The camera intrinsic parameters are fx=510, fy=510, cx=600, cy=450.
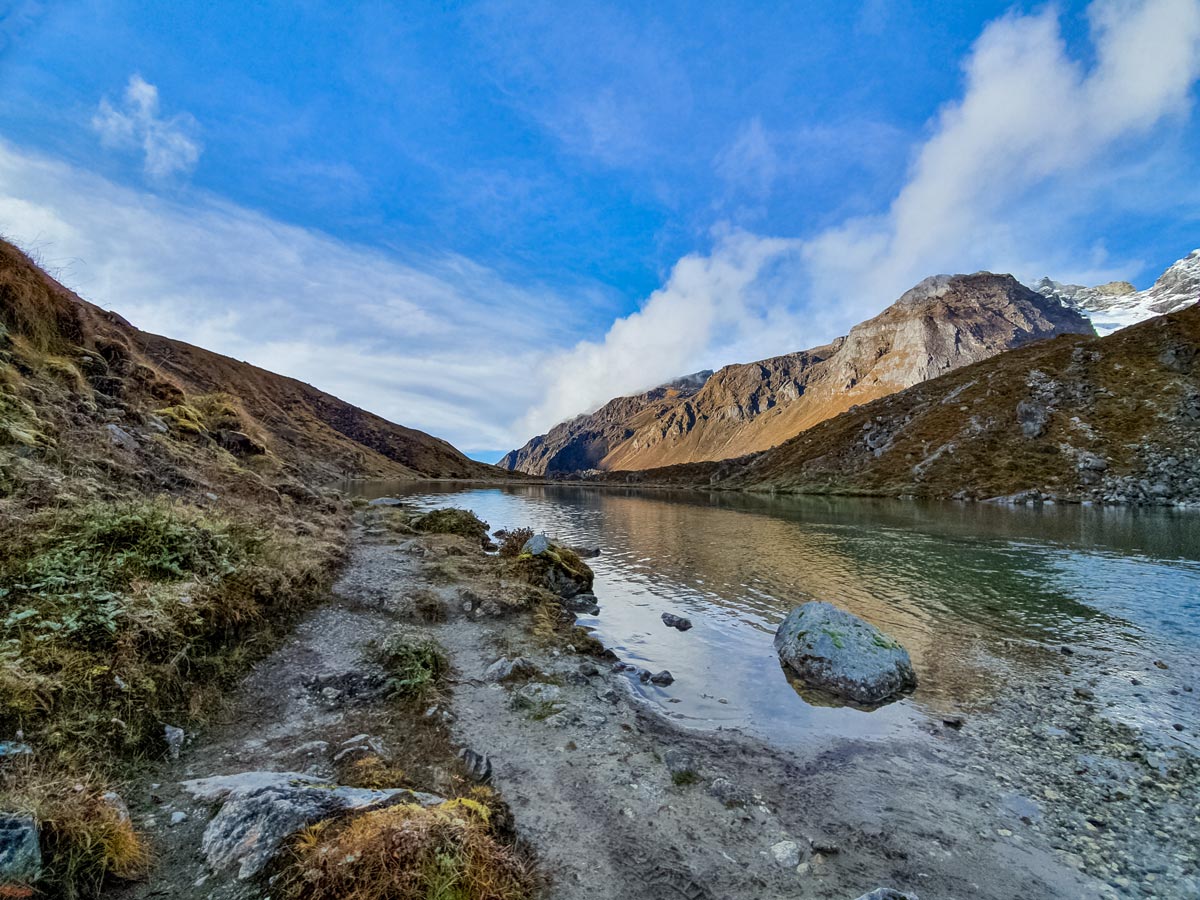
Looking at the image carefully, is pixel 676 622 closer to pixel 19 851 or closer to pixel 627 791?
pixel 627 791

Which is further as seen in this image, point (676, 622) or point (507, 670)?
point (676, 622)

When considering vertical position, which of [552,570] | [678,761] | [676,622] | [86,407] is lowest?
[678,761]

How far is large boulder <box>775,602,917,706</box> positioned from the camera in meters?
14.2

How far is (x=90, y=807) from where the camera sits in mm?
5652

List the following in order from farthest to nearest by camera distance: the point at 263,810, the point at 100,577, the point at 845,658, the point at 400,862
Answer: the point at 845,658 → the point at 100,577 → the point at 263,810 → the point at 400,862

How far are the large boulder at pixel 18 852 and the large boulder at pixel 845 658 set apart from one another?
1546 centimetres

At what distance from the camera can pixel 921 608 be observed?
22.5 metres

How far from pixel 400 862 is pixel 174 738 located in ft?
18.5

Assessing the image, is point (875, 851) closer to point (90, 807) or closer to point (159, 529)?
point (90, 807)

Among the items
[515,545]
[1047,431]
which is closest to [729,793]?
[515,545]

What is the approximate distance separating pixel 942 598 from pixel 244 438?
43.8 m

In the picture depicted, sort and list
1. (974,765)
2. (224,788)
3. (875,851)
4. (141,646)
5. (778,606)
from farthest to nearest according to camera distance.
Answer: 1. (778,606)
2. (974,765)
3. (141,646)
4. (875,851)
5. (224,788)

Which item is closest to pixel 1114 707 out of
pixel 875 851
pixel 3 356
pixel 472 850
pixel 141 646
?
pixel 875 851

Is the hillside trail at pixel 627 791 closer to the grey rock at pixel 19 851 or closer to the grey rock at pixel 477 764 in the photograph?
the grey rock at pixel 477 764
